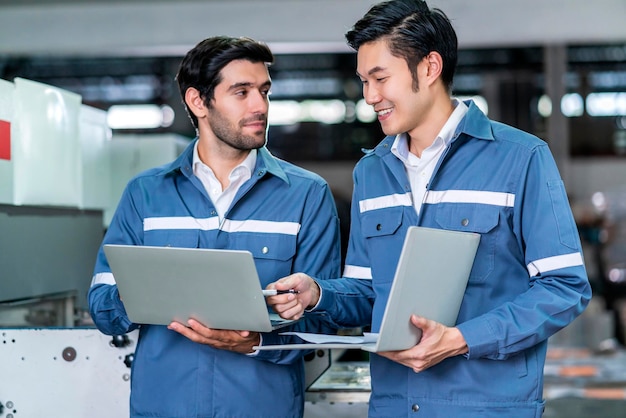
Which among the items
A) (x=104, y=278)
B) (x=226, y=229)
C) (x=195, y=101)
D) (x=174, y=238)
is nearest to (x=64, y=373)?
(x=104, y=278)

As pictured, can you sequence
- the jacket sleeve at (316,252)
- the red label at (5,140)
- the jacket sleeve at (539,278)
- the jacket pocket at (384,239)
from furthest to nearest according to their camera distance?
the red label at (5,140), the jacket sleeve at (316,252), the jacket pocket at (384,239), the jacket sleeve at (539,278)

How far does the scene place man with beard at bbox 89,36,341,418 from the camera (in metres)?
2.06

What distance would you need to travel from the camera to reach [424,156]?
1.88 meters

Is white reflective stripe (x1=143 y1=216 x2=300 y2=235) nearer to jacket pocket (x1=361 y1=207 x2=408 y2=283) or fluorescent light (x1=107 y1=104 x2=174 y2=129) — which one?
jacket pocket (x1=361 y1=207 x2=408 y2=283)

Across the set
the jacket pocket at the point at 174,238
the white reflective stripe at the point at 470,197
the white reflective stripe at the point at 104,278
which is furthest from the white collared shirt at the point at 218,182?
the white reflective stripe at the point at 470,197

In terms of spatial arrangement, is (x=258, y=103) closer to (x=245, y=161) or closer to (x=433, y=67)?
(x=245, y=161)

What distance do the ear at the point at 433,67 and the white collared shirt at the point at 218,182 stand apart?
0.62m

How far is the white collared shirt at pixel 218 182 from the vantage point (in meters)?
2.21

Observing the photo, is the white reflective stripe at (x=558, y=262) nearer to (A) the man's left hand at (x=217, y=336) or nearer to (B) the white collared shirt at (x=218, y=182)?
(A) the man's left hand at (x=217, y=336)

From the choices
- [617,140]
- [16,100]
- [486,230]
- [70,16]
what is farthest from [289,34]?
[617,140]

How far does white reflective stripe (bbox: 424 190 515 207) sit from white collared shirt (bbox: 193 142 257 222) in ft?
2.03

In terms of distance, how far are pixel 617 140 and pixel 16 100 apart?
368 inches

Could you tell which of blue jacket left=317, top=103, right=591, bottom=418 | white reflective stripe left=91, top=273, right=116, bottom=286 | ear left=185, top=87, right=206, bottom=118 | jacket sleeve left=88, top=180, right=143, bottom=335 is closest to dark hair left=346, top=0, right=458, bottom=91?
blue jacket left=317, top=103, right=591, bottom=418

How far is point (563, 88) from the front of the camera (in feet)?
30.8
